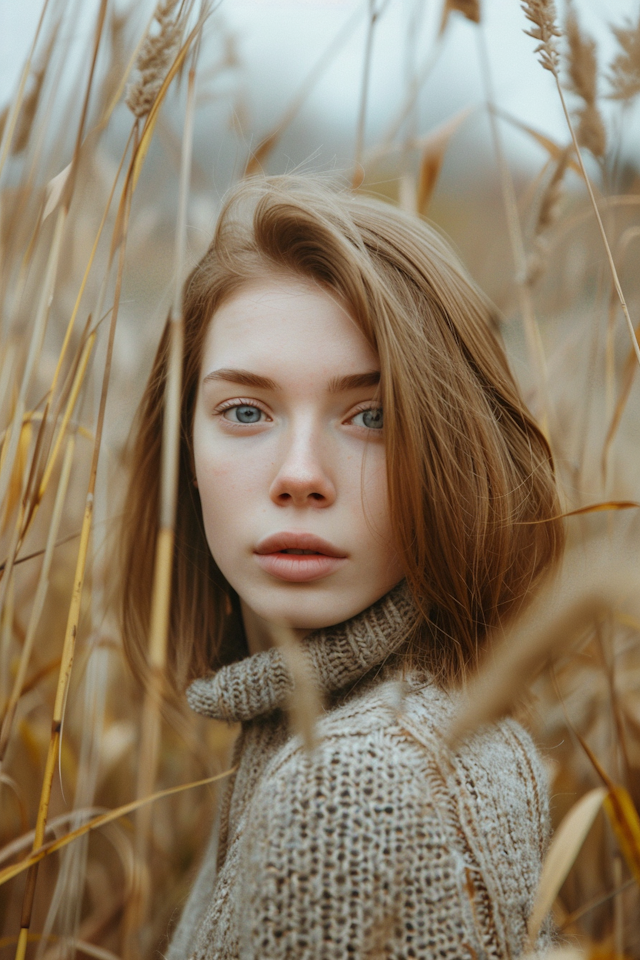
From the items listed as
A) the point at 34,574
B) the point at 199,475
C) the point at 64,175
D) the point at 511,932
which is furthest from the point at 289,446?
the point at 34,574

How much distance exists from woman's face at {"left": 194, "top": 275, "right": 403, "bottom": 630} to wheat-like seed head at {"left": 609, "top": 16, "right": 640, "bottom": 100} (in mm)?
402

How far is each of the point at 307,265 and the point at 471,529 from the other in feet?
1.15

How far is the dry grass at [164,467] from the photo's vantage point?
1.93 feet

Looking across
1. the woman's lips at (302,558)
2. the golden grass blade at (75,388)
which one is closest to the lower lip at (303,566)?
the woman's lips at (302,558)

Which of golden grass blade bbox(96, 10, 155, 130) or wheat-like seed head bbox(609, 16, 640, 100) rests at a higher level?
wheat-like seed head bbox(609, 16, 640, 100)

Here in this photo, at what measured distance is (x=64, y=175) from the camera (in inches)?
28.2

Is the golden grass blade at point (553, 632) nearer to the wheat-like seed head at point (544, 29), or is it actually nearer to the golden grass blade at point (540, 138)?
the wheat-like seed head at point (544, 29)

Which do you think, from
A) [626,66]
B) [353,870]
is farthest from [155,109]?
[353,870]

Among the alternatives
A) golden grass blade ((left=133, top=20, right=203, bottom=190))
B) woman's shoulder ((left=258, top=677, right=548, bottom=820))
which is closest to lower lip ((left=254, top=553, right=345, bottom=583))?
woman's shoulder ((left=258, top=677, right=548, bottom=820))

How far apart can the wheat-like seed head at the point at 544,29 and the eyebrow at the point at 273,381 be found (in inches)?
12.7

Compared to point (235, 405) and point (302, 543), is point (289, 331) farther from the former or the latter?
point (302, 543)

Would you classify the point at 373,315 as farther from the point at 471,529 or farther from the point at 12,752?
the point at 12,752

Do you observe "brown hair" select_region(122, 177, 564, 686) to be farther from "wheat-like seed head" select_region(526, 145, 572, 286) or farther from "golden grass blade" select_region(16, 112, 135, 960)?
"golden grass blade" select_region(16, 112, 135, 960)

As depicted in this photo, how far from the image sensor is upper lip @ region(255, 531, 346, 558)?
28.3 inches
